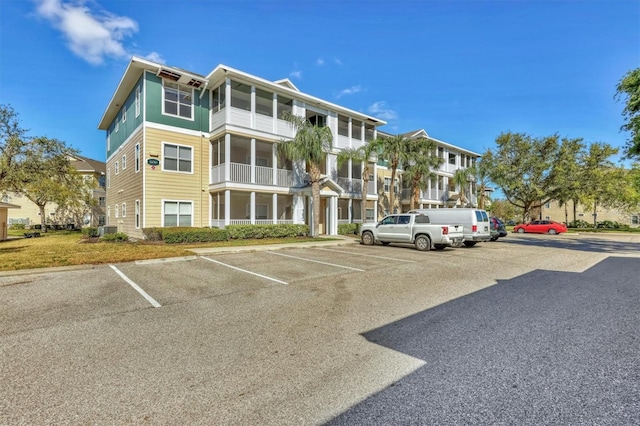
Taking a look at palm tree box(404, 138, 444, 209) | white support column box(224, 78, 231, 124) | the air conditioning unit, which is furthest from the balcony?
palm tree box(404, 138, 444, 209)

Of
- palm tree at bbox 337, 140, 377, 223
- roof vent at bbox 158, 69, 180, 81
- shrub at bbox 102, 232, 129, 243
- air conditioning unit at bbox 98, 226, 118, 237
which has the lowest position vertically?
shrub at bbox 102, 232, 129, 243

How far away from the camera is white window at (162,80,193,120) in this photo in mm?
17688

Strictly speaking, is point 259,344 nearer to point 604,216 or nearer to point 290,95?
point 290,95

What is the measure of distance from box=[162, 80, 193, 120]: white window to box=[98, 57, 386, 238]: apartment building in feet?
0.18

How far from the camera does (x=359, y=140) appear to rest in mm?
25594

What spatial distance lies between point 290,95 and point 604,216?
67.1 m

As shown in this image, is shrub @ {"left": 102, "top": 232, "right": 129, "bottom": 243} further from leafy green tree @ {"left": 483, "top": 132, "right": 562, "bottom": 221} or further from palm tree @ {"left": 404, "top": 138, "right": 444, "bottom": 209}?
leafy green tree @ {"left": 483, "top": 132, "right": 562, "bottom": 221}

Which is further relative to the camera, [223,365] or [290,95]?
[290,95]

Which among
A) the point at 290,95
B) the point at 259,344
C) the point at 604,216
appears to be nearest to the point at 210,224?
the point at 290,95

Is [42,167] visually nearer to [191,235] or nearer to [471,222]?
[191,235]

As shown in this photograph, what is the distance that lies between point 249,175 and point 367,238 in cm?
810

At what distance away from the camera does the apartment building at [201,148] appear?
55.9 feet

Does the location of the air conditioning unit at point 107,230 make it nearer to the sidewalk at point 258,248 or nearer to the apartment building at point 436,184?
the sidewalk at point 258,248

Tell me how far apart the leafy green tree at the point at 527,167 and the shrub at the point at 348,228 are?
25.4 meters
